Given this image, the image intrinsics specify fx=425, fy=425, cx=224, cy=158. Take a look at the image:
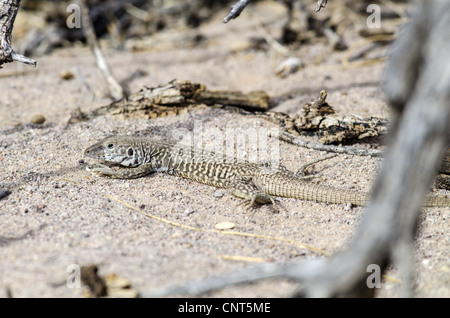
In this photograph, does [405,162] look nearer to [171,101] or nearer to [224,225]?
[224,225]

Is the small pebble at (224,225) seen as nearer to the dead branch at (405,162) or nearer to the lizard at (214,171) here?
the lizard at (214,171)

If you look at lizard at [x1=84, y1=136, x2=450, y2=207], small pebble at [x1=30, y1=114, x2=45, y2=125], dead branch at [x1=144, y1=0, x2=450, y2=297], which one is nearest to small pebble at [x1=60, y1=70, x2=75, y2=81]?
small pebble at [x1=30, y1=114, x2=45, y2=125]

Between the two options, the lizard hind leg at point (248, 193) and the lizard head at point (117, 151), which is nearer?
the lizard hind leg at point (248, 193)

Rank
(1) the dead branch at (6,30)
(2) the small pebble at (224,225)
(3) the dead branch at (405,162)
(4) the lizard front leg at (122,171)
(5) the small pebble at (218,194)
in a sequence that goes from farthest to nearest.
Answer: (4) the lizard front leg at (122,171) → (5) the small pebble at (218,194) → (1) the dead branch at (6,30) → (2) the small pebble at (224,225) → (3) the dead branch at (405,162)

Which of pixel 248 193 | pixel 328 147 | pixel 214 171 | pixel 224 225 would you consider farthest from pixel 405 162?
pixel 328 147

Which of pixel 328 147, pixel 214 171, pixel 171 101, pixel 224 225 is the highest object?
pixel 171 101

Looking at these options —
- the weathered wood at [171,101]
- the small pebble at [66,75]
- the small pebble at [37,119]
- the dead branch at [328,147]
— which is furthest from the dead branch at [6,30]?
the small pebble at [66,75]

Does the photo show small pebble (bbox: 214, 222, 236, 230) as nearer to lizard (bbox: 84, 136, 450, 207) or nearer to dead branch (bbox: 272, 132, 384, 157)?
lizard (bbox: 84, 136, 450, 207)
